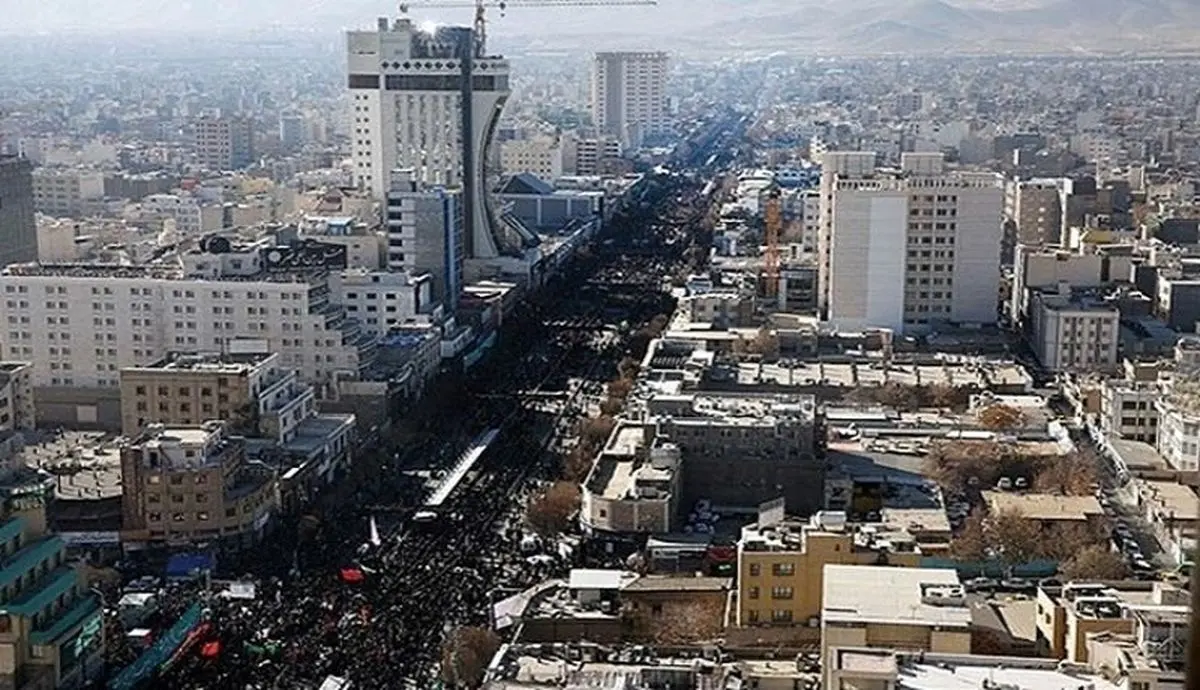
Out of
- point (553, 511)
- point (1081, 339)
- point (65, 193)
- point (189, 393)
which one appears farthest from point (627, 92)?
point (553, 511)

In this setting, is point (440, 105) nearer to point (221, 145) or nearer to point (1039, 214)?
point (1039, 214)

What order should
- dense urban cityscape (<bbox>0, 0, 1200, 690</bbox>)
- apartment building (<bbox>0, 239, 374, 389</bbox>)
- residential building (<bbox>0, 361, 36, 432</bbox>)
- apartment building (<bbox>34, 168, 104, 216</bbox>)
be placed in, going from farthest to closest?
apartment building (<bbox>34, 168, 104, 216</bbox>)
apartment building (<bbox>0, 239, 374, 389</bbox>)
residential building (<bbox>0, 361, 36, 432</bbox>)
dense urban cityscape (<bbox>0, 0, 1200, 690</bbox>)

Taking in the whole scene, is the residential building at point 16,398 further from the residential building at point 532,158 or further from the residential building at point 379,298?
the residential building at point 532,158

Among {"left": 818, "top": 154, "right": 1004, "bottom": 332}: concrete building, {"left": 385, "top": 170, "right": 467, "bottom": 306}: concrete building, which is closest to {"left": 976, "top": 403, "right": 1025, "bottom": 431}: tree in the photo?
{"left": 818, "top": 154, "right": 1004, "bottom": 332}: concrete building

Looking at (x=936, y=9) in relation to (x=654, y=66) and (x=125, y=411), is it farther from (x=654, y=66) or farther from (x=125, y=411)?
(x=125, y=411)

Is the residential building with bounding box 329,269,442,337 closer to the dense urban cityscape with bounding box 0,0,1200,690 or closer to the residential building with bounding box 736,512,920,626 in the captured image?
the dense urban cityscape with bounding box 0,0,1200,690
